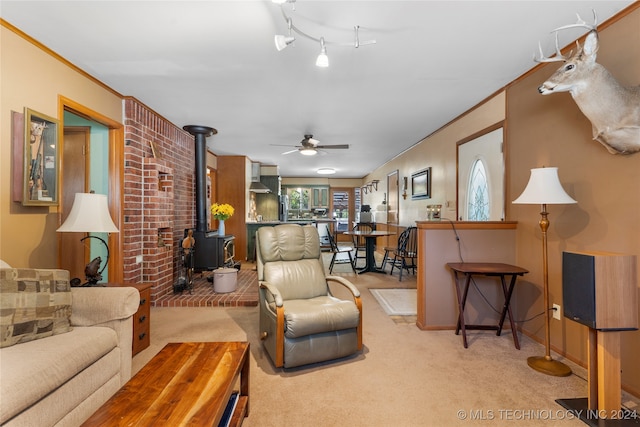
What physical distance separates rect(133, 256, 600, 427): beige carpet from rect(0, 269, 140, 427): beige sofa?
0.67m

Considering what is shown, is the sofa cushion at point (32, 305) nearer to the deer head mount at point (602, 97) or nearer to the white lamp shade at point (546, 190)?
the white lamp shade at point (546, 190)

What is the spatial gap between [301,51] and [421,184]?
383 centimetres

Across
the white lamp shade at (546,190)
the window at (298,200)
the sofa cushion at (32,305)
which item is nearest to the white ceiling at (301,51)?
the white lamp shade at (546,190)

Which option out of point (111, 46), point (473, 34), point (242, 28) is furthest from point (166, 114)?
point (473, 34)

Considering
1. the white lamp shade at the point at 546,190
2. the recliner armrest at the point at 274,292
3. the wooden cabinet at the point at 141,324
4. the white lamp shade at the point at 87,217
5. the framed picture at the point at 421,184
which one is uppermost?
the framed picture at the point at 421,184

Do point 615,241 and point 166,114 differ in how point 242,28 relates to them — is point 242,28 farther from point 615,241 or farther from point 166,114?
point 615,241

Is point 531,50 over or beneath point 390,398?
over

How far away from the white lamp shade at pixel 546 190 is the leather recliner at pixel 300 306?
58.7 inches

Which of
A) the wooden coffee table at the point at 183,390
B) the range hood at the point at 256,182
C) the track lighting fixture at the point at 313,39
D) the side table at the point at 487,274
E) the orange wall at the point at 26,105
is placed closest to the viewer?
the wooden coffee table at the point at 183,390

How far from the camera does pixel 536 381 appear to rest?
2.17 m

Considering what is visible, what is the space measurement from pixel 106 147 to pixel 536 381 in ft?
14.6

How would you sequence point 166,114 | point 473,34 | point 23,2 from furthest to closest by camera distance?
point 166,114, point 473,34, point 23,2

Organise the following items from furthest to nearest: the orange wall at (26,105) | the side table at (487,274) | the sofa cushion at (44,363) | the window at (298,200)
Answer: the window at (298,200), the side table at (487,274), the orange wall at (26,105), the sofa cushion at (44,363)

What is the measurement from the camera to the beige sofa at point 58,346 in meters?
1.32
